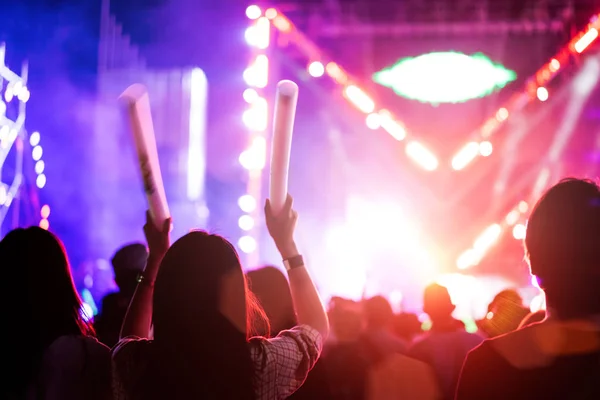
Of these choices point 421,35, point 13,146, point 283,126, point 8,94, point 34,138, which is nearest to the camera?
point 283,126

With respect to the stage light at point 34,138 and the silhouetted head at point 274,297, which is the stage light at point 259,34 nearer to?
the stage light at point 34,138

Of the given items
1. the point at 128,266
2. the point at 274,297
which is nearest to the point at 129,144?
the point at 128,266

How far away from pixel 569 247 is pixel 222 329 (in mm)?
876

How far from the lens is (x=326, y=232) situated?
46.2 feet

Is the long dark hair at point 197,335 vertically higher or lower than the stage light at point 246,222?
lower

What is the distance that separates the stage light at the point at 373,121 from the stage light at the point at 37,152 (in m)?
6.10

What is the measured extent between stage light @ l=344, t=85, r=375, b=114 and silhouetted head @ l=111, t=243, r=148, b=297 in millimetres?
9342

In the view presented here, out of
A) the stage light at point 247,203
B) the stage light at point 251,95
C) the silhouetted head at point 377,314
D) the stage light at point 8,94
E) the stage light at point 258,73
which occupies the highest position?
the stage light at point 258,73

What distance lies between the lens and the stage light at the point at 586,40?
417 inches

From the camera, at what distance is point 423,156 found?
13.5 meters

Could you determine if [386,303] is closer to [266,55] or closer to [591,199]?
[591,199]

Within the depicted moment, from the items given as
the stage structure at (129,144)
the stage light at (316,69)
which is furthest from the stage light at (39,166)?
the stage light at (316,69)

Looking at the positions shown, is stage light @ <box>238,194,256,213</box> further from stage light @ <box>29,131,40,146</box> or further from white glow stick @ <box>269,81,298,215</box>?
white glow stick @ <box>269,81,298,215</box>

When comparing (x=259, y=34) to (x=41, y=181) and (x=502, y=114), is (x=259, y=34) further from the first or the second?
(x=502, y=114)
